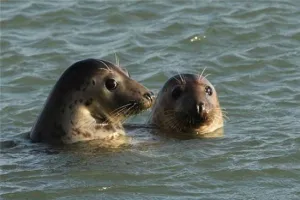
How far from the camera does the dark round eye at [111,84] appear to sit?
9.28 meters

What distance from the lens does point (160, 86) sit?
12.1m

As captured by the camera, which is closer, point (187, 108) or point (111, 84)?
point (111, 84)

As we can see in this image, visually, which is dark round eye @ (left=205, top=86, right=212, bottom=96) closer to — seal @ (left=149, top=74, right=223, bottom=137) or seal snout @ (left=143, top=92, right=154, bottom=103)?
seal @ (left=149, top=74, right=223, bottom=137)

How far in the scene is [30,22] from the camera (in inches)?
599

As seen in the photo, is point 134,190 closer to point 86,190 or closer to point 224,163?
point 86,190

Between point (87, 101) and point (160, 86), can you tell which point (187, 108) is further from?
point (160, 86)

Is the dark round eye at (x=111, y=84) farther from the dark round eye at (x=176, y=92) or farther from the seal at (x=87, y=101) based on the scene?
the dark round eye at (x=176, y=92)

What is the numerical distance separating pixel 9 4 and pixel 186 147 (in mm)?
7564

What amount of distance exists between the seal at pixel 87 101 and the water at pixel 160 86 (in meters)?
0.18

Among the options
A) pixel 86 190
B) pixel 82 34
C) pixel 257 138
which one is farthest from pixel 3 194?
pixel 82 34

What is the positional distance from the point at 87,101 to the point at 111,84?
265mm

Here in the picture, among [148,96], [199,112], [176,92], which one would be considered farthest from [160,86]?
[148,96]

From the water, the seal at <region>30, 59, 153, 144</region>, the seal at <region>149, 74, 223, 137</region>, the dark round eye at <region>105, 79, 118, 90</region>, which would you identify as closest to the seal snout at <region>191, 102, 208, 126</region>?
the seal at <region>149, 74, 223, 137</region>

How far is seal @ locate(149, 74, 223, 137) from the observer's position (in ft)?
32.6
